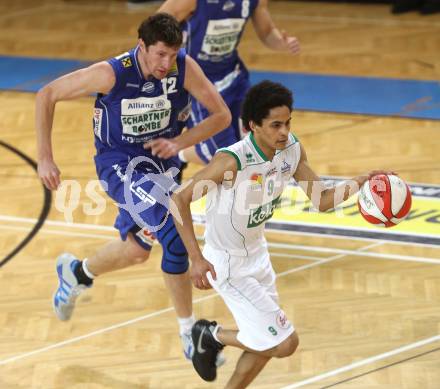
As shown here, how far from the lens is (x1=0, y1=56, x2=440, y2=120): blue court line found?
978 centimetres

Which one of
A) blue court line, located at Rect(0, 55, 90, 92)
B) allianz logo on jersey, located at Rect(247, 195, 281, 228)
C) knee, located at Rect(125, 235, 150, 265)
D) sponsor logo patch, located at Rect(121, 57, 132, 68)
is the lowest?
blue court line, located at Rect(0, 55, 90, 92)

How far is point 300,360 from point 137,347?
1001 mm

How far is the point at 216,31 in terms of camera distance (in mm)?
6945

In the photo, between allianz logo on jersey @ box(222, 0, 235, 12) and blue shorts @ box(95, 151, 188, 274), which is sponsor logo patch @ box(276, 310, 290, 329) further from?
allianz logo on jersey @ box(222, 0, 235, 12)

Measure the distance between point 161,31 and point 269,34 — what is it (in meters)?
2.28

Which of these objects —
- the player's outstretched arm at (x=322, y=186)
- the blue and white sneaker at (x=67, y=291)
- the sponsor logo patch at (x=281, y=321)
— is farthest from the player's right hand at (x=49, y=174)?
the sponsor logo patch at (x=281, y=321)

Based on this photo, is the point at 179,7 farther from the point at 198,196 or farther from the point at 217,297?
the point at 198,196

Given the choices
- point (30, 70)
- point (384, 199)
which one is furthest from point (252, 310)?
point (30, 70)

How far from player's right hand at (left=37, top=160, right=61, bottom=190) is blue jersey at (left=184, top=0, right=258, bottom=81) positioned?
2056 millimetres

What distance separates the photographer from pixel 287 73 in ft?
36.0

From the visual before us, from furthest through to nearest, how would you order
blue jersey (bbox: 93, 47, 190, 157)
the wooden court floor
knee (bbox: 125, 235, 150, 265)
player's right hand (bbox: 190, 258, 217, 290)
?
1. knee (bbox: 125, 235, 150, 265)
2. the wooden court floor
3. blue jersey (bbox: 93, 47, 190, 157)
4. player's right hand (bbox: 190, 258, 217, 290)

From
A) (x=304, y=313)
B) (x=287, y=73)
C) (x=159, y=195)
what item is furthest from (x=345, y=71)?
(x=159, y=195)

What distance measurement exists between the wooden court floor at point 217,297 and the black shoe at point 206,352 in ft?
0.63

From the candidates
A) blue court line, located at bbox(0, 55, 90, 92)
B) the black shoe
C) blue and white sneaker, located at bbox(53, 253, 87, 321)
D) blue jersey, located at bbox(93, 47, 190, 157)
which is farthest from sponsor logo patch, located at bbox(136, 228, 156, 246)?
blue court line, located at bbox(0, 55, 90, 92)
